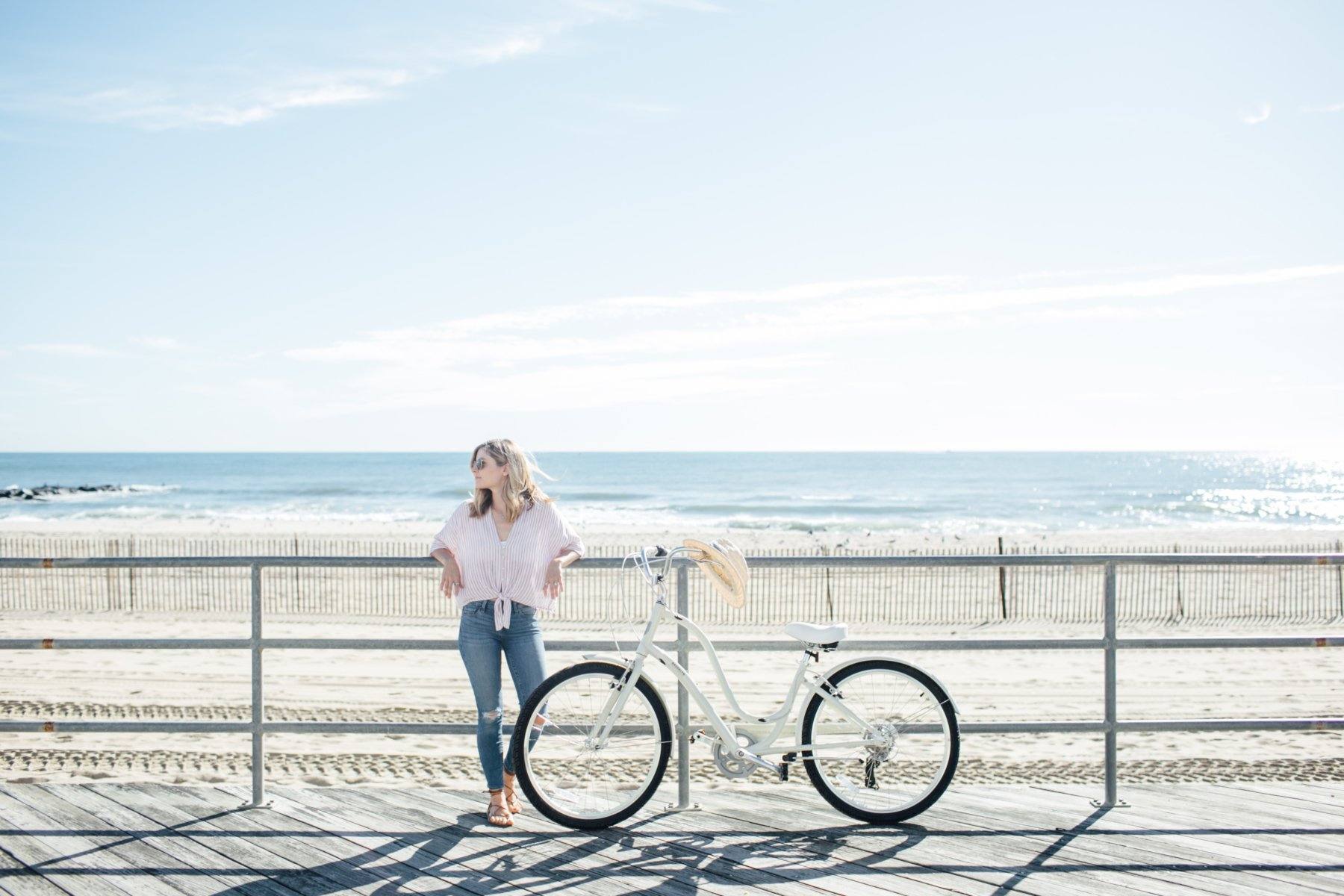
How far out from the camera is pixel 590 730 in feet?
13.6

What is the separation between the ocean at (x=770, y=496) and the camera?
46000 mm

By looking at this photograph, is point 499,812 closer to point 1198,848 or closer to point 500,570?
point 500,570

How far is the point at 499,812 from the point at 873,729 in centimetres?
160

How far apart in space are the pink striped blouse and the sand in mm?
3887

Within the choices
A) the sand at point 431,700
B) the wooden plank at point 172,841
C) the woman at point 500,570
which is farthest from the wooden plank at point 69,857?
the sand at point 431,700

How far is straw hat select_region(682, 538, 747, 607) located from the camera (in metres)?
4.02

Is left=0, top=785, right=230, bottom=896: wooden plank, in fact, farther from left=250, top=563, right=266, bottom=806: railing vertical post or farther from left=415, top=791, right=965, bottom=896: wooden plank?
left=415, top=791, right=965, bottom=896: wooden plank

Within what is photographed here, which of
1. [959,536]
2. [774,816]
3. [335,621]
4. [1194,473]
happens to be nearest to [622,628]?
[335,621]

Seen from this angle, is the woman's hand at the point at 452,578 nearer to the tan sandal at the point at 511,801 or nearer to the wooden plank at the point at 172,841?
the tan sandal at the point at 511,801

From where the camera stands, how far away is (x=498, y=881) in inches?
142

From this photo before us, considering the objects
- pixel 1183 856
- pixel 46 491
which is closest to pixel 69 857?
pixel 1183 856

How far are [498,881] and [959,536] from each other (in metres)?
32.0

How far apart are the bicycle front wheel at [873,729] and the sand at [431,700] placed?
11.5ft

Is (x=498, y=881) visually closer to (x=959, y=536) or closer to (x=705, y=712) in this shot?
(x=705, y=712)
